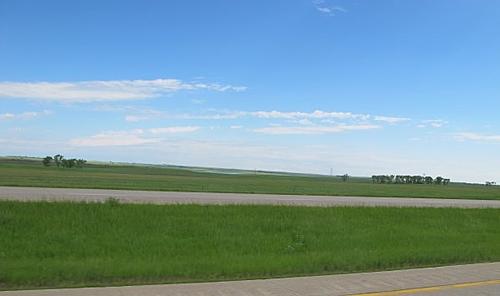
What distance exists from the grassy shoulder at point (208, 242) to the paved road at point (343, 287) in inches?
28.4

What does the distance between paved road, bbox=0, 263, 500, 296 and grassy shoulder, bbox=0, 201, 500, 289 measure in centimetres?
72

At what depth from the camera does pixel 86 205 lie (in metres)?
17.2

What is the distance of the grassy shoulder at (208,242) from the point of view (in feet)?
33.7

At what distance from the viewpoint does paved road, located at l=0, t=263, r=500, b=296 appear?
852 centimetres

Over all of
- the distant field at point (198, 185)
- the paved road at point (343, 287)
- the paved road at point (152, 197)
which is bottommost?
the paved road at point (343, 287)

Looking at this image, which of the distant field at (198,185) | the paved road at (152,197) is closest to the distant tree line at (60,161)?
the distant field at (198,185)

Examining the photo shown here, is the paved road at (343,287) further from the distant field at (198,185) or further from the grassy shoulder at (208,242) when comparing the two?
the distant field at (198,185)

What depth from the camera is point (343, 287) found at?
9.33m

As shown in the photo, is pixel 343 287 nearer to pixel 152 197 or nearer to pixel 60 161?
pixel 152 197

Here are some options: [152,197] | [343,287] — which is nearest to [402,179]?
[152,197]

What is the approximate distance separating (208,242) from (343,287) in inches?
235

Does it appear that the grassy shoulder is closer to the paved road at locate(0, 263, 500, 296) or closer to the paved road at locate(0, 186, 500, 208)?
the paved road at locate(0, 263, 500, 296)

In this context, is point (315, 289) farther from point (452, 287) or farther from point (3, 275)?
point (3, 275)

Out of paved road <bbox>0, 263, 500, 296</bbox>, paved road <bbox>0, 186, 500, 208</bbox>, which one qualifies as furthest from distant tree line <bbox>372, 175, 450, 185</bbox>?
paved road <bbox>0, 263, 500, 296</bbox>
